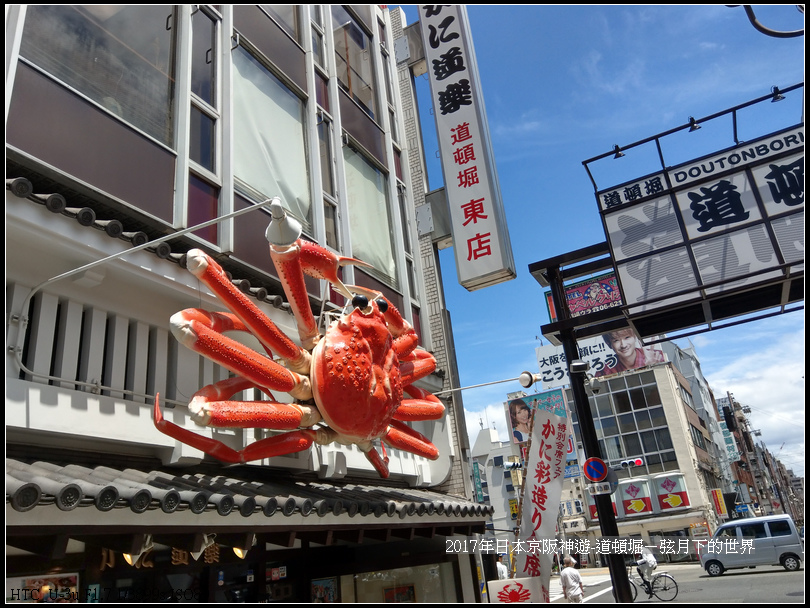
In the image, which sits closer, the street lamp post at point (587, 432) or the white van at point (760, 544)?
the street lamp post at point (587, 432)

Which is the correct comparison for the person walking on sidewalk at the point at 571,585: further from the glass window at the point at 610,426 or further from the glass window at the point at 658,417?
the glass window at the point at 610,426

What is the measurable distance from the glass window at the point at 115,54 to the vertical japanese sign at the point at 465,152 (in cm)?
490

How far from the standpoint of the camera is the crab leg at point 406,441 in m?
6.48

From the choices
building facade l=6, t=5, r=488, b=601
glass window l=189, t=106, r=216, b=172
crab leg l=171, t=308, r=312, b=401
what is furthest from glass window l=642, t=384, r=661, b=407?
crab leg l=171, t=308, r=312, b=401

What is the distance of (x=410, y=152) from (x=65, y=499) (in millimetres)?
10930

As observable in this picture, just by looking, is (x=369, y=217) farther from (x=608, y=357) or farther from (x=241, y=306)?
(x=608, y=357)

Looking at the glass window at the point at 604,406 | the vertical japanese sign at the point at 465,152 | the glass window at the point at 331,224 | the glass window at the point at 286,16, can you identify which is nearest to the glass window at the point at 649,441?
the glass window at the point at 604,406

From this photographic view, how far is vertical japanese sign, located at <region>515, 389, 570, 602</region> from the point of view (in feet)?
25.3

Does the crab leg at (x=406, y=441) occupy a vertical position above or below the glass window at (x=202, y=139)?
below

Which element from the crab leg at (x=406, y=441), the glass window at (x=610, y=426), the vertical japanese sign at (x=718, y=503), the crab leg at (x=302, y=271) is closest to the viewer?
the crab leg at (x=302, y=271)

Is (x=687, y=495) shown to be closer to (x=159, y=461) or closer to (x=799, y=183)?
(x=799, y=183)

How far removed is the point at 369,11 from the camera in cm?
1291

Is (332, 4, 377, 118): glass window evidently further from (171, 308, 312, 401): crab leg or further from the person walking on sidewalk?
the person walking on sidewalk

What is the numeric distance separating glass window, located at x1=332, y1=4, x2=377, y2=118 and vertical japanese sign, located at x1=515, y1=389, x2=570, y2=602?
730 cm
